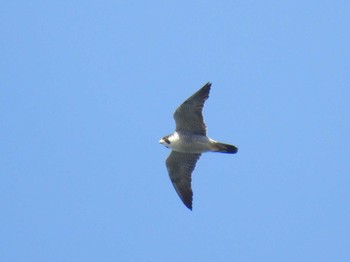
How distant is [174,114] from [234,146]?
5.57ft

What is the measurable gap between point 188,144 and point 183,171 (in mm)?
1147

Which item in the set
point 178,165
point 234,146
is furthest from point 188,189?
point 234,146

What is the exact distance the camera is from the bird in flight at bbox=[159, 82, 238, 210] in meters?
17.7

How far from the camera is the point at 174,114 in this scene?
17953mm

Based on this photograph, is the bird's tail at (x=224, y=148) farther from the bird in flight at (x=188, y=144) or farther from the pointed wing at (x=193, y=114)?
the pointed wing at (x=193, y=114)

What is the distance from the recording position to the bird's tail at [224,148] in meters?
17.8

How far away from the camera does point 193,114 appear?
17828mm

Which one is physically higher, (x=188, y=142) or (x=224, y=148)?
(x=188, y=142)

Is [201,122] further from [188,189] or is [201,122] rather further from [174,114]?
[188,189]

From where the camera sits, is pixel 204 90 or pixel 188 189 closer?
pixel 204 90

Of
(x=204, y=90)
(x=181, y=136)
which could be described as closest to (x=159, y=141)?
(x=181, y=136)

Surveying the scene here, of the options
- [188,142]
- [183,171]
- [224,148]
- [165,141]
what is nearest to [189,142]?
[188,142]

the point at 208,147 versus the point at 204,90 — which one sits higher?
the point at 204,90

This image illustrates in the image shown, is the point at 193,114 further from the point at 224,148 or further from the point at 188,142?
the point at 224,148
